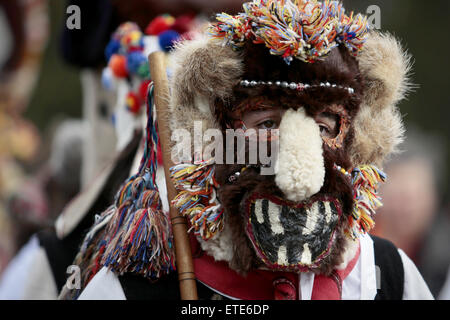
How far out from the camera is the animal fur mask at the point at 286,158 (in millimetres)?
2170

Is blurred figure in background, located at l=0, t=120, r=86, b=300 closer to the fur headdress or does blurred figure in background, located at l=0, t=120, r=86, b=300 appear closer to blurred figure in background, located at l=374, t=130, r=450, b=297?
blurred figure in background, located at l=374, t=130, r=450, b=297

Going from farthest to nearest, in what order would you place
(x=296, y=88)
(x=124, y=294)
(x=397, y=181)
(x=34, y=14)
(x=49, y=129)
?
(x=49, y=129)
(x=34, y=14)
(x=397, y=181)
(x=124, y=294)
(x=296, y=88)

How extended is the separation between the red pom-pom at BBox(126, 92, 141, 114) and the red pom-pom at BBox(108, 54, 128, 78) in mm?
150

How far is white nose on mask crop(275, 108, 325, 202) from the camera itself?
2109mm

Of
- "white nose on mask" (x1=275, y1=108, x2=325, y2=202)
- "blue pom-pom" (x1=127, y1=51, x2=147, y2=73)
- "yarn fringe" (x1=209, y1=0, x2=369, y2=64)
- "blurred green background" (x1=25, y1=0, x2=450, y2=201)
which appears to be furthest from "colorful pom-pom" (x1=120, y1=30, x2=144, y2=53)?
"blurred green background" (x1=25, y1=0, x2=450, y2=201)

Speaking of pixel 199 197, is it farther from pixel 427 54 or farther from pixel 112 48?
pixel 427 54

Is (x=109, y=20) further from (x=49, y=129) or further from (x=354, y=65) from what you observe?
(x=49, y=129)

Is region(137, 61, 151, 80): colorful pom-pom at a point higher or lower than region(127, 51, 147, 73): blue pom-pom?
lower

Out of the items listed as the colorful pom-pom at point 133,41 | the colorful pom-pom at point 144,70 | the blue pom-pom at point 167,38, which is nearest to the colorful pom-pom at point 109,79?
the colorful pom-pom at point 133,41

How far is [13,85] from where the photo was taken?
979cm

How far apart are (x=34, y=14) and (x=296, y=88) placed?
7847mm

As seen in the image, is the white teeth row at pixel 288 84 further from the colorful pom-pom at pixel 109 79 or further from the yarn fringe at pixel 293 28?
the colorful pom-pom at pixel 109 79

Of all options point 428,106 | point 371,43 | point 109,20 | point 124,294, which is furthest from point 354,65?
point 428,106

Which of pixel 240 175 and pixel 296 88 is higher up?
pixel 296 88
